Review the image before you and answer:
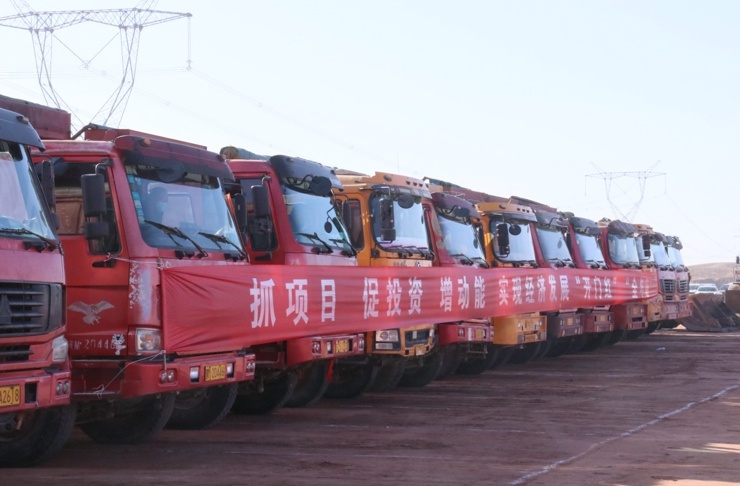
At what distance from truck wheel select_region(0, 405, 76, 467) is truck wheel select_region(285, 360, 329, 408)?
17.3 feet

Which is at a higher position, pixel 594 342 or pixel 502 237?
pixel 502 237

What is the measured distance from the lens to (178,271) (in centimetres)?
1047

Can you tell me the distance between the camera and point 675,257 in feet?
112

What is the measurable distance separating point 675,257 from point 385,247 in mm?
19981

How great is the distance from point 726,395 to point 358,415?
556 centimetres

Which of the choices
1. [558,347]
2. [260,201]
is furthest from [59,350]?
[558,347]

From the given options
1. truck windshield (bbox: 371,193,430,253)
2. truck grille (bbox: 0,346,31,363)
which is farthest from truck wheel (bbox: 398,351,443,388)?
truck grille (bbox: 0,346,31,363)

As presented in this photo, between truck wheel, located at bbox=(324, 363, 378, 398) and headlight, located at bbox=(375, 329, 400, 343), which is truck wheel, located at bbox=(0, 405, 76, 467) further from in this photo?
truck wheel, located at bbox=(324, 363, 378, 398)

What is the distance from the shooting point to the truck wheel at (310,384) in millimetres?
14742

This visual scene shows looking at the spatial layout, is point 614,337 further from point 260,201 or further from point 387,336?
point 260,201

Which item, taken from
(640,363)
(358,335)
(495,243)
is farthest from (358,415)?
(640,363)

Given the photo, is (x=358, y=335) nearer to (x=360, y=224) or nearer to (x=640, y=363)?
(x=360, y=224)

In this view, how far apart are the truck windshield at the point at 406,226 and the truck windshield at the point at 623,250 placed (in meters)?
12.9

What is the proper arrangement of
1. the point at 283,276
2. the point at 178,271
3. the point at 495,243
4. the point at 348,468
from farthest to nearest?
the point at 495,243, the point at 283,276, the point at 178,271, the point at 348,468
